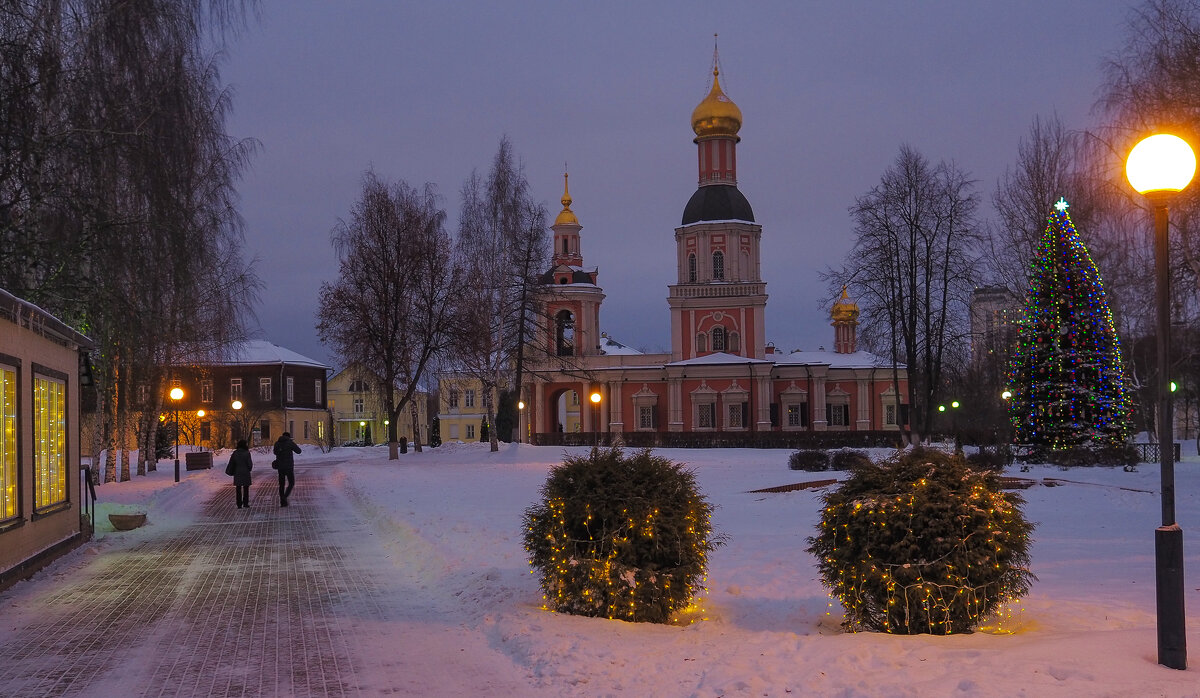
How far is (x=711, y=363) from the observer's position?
61.0 m

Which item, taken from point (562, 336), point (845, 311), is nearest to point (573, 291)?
point (562, 336)

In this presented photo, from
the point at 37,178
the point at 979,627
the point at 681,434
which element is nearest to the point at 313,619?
the point at 979,627

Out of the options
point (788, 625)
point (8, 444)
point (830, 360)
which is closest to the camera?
point (788, 625)

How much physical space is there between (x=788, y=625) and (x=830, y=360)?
59.0 metres

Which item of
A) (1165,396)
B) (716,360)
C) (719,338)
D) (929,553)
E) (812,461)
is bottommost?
(812,461)

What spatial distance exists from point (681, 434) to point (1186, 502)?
3412 centimetres

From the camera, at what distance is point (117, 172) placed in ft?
55.2

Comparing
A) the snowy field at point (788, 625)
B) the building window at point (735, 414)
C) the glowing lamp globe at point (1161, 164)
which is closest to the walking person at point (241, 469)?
the snowy field at point (788, 625)

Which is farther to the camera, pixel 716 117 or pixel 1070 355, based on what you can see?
pixel 716 117

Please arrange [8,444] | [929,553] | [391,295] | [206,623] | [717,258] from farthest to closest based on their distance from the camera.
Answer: [717,258], [391,295], [8,444], [206,623], [929,553]

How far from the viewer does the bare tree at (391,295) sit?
4391 centimetres

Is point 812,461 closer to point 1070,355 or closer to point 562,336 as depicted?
point 1070,355

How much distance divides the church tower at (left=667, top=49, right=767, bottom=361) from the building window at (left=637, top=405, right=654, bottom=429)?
331cm

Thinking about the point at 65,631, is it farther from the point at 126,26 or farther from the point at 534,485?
the point at 534,485
